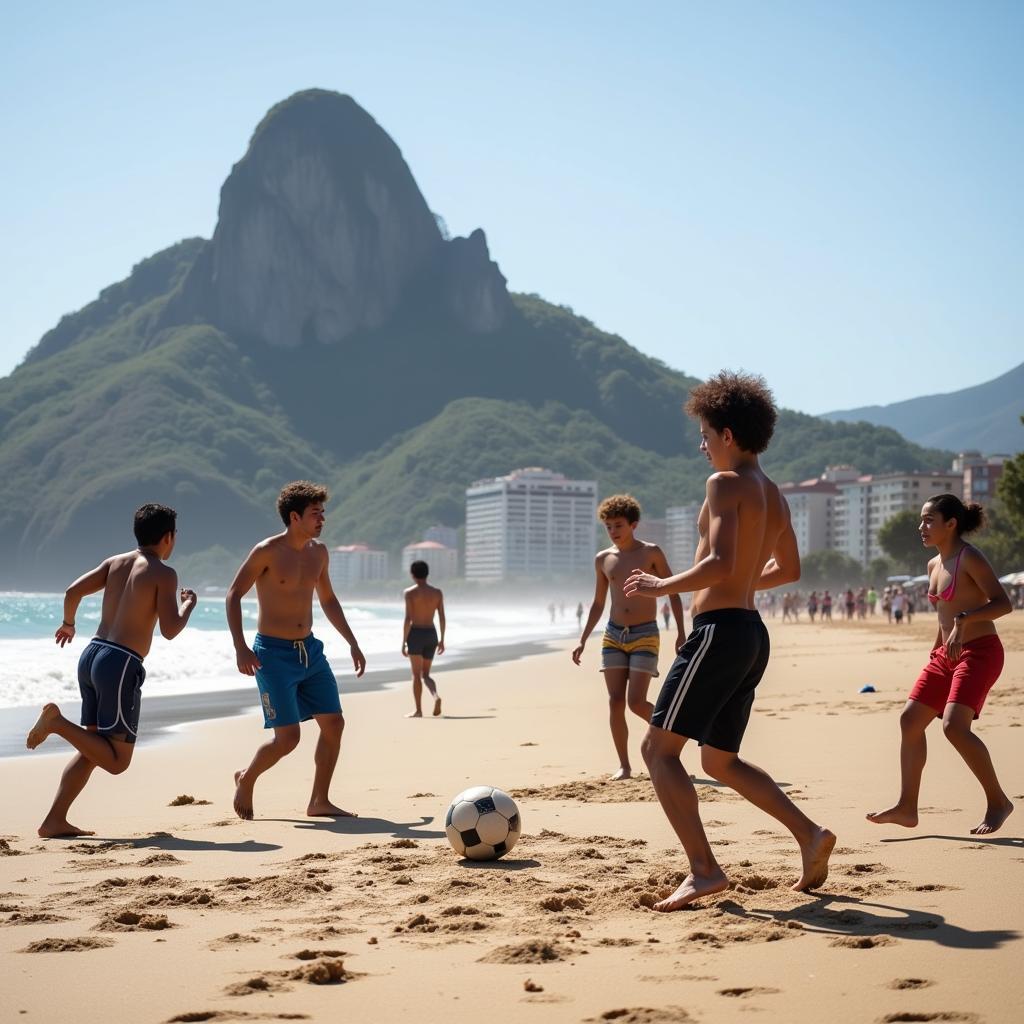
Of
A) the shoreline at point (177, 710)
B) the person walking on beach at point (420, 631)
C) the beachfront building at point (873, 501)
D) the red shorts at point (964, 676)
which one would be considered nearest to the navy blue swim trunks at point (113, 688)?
the red shorts at point (964, 676)

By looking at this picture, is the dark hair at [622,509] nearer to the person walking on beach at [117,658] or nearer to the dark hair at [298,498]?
the dark hair at [298,498]

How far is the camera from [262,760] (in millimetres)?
7184

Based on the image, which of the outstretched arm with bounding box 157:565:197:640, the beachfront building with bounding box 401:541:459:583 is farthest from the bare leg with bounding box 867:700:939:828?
the beachfront building with bounding box 401:541:459:583

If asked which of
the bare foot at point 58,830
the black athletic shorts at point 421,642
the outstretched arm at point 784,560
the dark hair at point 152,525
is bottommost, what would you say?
the bare foot at point 58,830

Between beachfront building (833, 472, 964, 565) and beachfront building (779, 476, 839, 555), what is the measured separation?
1004mm

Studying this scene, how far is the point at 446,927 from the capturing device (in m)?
4.47

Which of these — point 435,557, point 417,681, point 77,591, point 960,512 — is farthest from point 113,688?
point 435,557

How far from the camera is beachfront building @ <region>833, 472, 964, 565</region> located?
164 metres

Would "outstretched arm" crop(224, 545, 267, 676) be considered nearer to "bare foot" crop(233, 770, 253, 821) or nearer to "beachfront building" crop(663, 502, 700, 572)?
"bare foot" crop(233, 770, 253, 821)

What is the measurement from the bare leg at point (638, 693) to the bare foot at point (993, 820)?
2.56 meters

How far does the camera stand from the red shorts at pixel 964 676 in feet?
20.5

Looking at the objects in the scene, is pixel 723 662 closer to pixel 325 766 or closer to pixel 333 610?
pixel 325 766

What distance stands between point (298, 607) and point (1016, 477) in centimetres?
5696

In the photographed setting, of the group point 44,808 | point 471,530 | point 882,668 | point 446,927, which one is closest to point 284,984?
point 446,927
